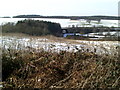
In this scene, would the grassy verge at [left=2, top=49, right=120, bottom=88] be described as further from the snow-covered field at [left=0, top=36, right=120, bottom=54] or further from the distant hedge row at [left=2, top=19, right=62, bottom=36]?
the distant hedge row at [left=2, top=19, right=62, bottom=36]

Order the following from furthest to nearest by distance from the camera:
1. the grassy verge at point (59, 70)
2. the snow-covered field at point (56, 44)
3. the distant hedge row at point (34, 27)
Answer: the distant hedge row at point (34, 27)
the snow-covered field at point (56, 44)
the grassy verge at point (59, 70)

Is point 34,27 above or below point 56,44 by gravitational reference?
above

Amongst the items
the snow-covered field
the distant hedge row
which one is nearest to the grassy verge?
the snow-covered field

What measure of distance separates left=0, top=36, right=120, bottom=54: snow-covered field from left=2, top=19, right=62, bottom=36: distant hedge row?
0.27 m

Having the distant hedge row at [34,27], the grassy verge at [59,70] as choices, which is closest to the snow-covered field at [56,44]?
the grassy verge at [59,70]

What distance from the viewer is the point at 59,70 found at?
4.80 m

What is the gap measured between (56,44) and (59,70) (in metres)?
1.02

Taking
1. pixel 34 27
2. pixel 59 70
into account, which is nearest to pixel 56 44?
pixel 34 27

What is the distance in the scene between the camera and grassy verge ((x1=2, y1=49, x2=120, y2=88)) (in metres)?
4.36

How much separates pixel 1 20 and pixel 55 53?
1522 millimetres

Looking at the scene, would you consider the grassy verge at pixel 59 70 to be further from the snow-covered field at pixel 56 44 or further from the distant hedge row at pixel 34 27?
the distant hedge row at pixel 34 27

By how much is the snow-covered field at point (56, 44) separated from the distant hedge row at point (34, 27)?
27cm

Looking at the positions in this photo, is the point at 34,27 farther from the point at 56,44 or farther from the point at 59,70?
the point at 59,70

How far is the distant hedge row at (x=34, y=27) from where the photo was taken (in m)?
5.92
